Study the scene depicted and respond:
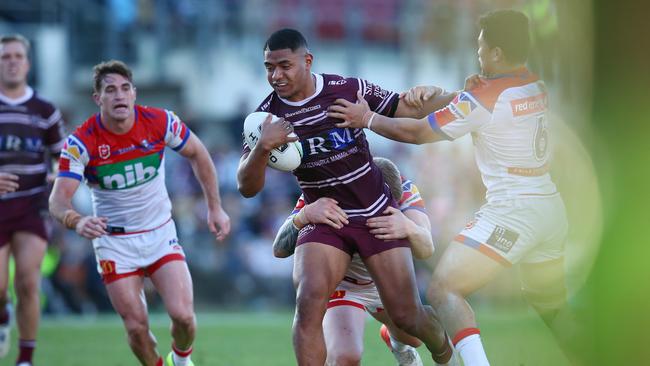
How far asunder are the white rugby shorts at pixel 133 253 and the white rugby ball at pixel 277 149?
1.88 m

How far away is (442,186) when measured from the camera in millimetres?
18719

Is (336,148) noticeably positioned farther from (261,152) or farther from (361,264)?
(361,264)

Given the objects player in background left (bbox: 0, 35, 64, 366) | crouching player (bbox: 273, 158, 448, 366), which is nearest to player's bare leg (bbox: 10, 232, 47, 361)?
player in background left (bbox: 0, 35, 64, 366)

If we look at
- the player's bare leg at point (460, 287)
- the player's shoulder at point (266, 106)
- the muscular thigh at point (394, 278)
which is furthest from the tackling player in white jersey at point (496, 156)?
the player's shoulder at point (266, 106)

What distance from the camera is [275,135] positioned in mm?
6375

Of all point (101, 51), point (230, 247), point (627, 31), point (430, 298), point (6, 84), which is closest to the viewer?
point (627, 31)

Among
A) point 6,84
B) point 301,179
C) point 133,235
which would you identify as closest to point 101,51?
point 6,84

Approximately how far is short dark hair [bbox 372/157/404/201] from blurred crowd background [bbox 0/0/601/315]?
1032cm

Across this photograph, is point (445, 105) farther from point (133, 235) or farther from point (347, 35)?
point (347, 35)

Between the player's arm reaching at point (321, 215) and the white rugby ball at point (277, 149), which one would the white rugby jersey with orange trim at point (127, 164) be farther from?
the white rugby ball at point (277, 149)

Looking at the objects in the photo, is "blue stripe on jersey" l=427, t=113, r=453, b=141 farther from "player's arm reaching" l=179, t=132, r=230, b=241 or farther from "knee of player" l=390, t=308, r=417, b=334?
"player's arm reaching" l=179, t=132, r=230, b=241

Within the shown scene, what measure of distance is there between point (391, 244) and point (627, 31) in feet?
9.50

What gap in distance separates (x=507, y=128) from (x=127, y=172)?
123 inches

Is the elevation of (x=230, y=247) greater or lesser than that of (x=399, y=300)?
lesser
